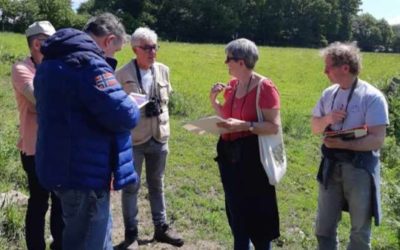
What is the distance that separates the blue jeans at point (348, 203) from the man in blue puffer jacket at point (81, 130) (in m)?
→ 1.74

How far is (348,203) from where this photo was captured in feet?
14.0

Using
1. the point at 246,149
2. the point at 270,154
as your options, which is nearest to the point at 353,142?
the point at 270,154

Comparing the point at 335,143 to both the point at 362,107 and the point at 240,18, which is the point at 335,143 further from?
the point at 240,18

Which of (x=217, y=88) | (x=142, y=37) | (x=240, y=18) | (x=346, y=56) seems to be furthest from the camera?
(x=240, y=18)

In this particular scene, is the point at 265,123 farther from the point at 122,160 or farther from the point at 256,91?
the point at 122,160

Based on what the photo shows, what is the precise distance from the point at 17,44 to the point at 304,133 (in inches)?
534

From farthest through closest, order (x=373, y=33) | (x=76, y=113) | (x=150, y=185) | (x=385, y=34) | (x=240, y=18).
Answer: (x=385, y=34) < (x=373, y=33) < (x=240, y=18) < (x=150, y=185) < (x=76, y=113)

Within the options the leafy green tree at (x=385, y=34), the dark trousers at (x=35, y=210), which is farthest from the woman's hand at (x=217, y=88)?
the leafy green tree at (x=385, y=34)

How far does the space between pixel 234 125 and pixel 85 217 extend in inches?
53.5

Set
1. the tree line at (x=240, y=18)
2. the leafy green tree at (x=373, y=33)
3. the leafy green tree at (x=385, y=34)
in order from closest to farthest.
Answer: the tree line at (x=240, y=18) → the leafy green tree at (x=373, y=33) → the leafy green tree at (x=385, y=34)

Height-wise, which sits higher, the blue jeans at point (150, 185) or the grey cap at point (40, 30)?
the grey cap at point (40, 30)

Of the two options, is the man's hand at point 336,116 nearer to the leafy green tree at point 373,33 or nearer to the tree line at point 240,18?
the tree line at point 240,18

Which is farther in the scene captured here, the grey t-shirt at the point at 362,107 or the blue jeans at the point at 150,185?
the blue jeans at the point at 150,185

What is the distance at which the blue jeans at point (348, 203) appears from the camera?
4.13 metres
